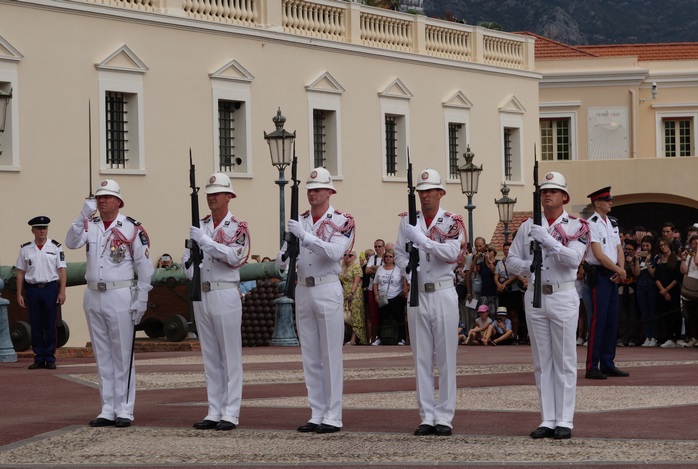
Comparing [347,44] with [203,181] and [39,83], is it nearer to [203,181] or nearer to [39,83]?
[203,181]

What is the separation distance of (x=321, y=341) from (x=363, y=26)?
26.4 meters

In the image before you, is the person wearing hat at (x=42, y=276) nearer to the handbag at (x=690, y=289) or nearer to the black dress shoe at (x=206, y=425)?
the black dress shoe at (x=206, y=425)

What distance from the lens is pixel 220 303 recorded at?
13.3 m

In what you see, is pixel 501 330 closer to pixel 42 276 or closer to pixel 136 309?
pixel 42 276

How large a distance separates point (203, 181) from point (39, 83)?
16.4 feet

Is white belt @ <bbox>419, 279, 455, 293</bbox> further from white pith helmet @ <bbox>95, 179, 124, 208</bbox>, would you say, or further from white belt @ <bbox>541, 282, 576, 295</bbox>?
white pith helmet @ <bbox>95, 179, 124, 208</bbox>

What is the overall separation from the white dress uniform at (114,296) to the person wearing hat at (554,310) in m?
3.40

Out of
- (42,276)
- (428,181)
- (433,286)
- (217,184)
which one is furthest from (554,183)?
(42,276)

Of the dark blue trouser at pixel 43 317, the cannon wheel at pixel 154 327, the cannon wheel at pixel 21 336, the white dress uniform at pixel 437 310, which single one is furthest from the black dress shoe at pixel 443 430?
the cannon wheel at pixel 154 327

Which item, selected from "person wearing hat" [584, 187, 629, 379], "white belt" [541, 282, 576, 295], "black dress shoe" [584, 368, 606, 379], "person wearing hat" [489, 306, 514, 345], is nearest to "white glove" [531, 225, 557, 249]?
"white belt" [541, 282, 576, 295]

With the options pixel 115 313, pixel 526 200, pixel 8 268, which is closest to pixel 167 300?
pixel 8 268

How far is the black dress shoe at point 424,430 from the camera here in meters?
12.3

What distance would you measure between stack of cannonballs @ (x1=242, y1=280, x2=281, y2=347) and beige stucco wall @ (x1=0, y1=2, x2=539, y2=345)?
4879mm

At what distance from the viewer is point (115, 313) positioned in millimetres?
13547
